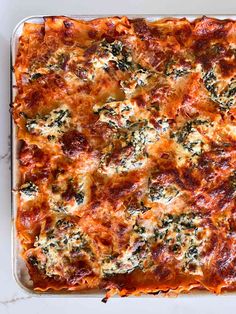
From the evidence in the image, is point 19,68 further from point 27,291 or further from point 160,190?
point 27,291

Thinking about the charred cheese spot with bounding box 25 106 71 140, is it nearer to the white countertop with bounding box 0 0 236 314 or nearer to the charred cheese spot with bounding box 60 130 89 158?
the charred cheese spot with bounding box 60 130 89 158

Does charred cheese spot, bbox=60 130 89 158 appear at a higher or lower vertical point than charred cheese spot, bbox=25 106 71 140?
lower

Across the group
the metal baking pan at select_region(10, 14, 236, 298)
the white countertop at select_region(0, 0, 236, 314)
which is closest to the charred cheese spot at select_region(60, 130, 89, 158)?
the metal baking pan at select_region(10, 14, 236, 298)

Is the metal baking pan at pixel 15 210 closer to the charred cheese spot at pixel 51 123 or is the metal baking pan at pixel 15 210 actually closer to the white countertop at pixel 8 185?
the charred cheese spot at pixel 51 123

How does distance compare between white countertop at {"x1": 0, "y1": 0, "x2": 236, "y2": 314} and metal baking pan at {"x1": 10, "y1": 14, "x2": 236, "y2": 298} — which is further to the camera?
white countertop at {"x1": 0, "y1": 0, "x2": 236, "y2": 314}

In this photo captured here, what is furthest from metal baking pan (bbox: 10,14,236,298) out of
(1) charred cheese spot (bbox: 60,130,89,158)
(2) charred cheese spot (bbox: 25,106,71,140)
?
(1) charred cheese spot (bbox: 60,130,89,158)

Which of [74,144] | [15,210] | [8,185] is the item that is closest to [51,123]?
[74,144]

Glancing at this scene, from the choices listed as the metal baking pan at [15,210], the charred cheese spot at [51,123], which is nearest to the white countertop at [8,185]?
the metal baking pan at [15,210]

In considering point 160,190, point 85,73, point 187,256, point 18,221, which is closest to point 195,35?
point 85,73
